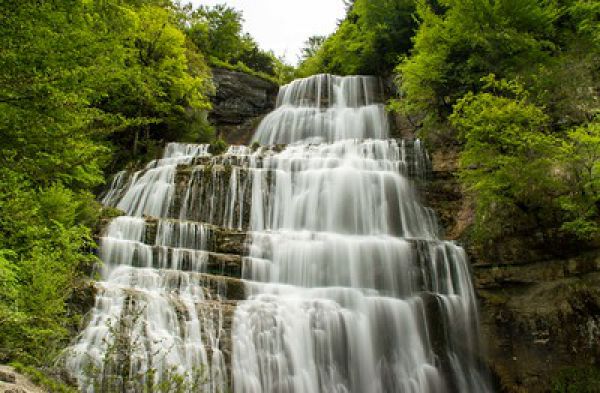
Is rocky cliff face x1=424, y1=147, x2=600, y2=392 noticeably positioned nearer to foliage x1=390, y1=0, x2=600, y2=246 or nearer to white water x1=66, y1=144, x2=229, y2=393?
foliage x1=390, y1=0, x2=600, y2=246

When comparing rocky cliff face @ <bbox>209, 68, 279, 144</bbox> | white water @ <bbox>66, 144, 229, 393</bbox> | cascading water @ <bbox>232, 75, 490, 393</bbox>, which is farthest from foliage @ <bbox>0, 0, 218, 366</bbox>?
rocky cliff face @ <bbox>209, 68, 279, 144</bbox>

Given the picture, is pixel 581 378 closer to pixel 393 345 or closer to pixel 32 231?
pixel 393 345

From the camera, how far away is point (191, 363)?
8.05m

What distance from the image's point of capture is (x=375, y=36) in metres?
26.0

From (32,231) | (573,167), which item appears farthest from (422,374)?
(32,231)

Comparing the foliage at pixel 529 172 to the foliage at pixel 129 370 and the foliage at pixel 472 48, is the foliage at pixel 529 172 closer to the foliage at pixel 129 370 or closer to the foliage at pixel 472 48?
the foliage at pixel 472 48

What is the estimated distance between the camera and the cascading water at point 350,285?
9.42m

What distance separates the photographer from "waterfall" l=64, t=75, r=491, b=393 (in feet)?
27.0

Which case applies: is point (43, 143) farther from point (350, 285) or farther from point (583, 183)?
point (583, 183)

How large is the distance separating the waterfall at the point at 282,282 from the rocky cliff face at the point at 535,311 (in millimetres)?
510

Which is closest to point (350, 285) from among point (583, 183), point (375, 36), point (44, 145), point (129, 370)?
point (583, 183)

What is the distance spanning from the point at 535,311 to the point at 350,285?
4667mm

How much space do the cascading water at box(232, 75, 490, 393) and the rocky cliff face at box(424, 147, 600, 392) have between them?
1.71ft

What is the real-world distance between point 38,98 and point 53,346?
3847 millimetres
